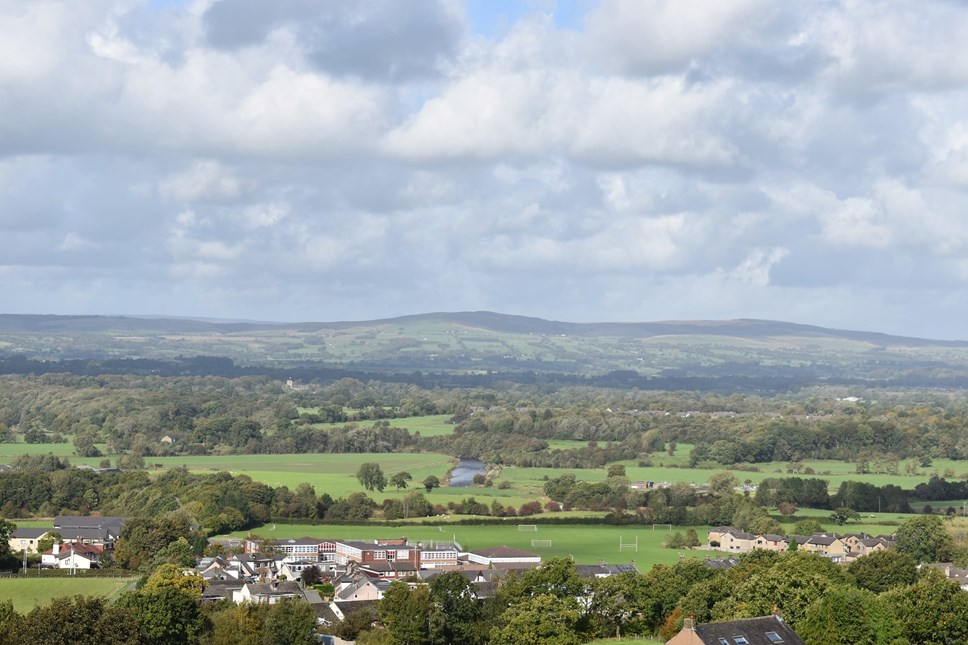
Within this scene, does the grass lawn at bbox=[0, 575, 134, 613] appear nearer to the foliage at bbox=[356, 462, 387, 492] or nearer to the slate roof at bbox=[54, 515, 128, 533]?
the slate roof at bbox=[54, 515, 128, 533]

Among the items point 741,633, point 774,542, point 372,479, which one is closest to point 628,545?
point 774,542

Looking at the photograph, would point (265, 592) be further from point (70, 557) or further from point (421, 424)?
point (421, 424)

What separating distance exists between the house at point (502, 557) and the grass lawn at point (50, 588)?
15281 millimetres

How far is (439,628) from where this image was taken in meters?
45.6

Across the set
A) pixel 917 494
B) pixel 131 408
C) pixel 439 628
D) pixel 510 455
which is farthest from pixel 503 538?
pixel 131 408

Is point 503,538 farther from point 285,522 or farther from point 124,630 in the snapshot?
point 124,630

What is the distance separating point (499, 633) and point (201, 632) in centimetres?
987

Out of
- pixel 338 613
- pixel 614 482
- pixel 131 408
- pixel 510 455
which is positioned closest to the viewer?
pixel 338 613

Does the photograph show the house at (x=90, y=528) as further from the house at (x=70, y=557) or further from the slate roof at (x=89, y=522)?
the house at (x=70, y=557)

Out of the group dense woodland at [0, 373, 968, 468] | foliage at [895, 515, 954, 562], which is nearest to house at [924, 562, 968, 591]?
foliage at [895, 515, 954, 562]

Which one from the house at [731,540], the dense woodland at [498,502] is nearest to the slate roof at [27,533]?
the dense woodland at [498,502]

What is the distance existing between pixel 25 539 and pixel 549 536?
85.4 ft

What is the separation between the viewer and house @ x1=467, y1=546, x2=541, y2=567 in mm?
63812

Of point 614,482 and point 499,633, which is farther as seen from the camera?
point 614,482
